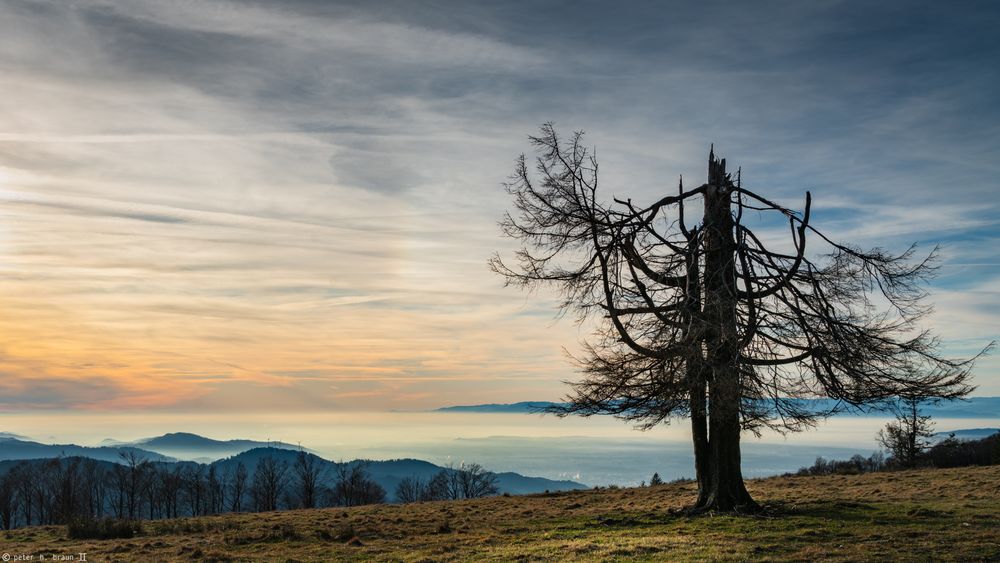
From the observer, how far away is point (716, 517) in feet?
56.6

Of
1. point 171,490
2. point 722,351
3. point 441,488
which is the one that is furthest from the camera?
point 441,488

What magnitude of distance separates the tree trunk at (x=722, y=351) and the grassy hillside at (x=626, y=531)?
3.72 ft

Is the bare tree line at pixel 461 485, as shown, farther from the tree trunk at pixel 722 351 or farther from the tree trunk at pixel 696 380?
the tree trunk at pixel 722 351

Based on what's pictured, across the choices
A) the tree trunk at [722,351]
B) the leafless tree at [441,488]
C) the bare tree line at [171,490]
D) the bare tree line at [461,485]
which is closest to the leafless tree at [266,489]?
the bare tree line at [171,490]

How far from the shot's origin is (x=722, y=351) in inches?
584

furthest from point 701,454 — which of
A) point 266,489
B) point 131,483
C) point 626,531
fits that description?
point 131,483

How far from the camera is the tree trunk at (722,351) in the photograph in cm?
1413

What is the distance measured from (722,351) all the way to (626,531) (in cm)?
513

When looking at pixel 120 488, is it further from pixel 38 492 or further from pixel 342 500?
pixel 342 500

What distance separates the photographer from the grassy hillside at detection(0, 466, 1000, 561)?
42.8 ft

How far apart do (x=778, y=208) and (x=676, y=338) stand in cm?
515

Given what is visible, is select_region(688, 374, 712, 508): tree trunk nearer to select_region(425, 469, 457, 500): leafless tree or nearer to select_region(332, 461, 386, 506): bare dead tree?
select_region(332, 461, 386, 506): bare dead tree

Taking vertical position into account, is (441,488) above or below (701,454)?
below

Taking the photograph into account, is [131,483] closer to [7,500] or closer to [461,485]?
[7,500]
